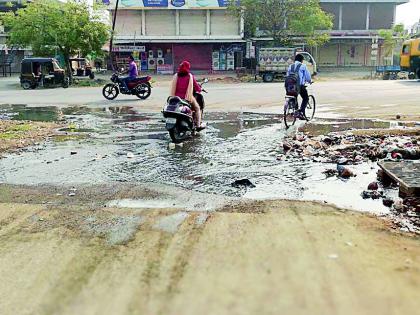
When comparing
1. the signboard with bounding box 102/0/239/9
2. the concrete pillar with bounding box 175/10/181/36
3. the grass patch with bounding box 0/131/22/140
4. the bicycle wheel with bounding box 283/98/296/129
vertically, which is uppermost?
the signboard with bounding box 102/0/239/9

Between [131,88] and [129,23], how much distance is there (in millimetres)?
35037

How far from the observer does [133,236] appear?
14.4 feet

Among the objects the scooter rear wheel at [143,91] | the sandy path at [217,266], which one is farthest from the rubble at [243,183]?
the scooter rear wheel at [143,91]

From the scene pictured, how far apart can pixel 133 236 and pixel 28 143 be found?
21.3 feet

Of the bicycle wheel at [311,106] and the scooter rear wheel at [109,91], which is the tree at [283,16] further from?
the bicycle wheel at [311,106]

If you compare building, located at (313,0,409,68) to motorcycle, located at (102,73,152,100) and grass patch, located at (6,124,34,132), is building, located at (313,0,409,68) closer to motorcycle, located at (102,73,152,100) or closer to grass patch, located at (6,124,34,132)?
motorcycle, located at (102,73,152,100)

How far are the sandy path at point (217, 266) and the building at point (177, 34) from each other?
4795 centimetres

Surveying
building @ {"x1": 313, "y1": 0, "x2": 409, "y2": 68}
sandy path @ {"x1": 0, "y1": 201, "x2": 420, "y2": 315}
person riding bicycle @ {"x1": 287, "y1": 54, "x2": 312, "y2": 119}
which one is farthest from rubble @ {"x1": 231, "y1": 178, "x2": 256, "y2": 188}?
building @ {"x1": 313, "y1": 0, "x2": 409, "y2": 68}

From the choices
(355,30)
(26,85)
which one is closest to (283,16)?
(355,30)

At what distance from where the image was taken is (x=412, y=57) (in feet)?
108

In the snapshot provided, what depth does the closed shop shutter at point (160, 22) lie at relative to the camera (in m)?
52.3

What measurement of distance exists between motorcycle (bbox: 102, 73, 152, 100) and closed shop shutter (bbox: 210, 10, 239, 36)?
3307cm

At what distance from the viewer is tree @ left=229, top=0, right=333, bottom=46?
42.9m

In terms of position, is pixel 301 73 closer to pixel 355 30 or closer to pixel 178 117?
pixel 178 117
